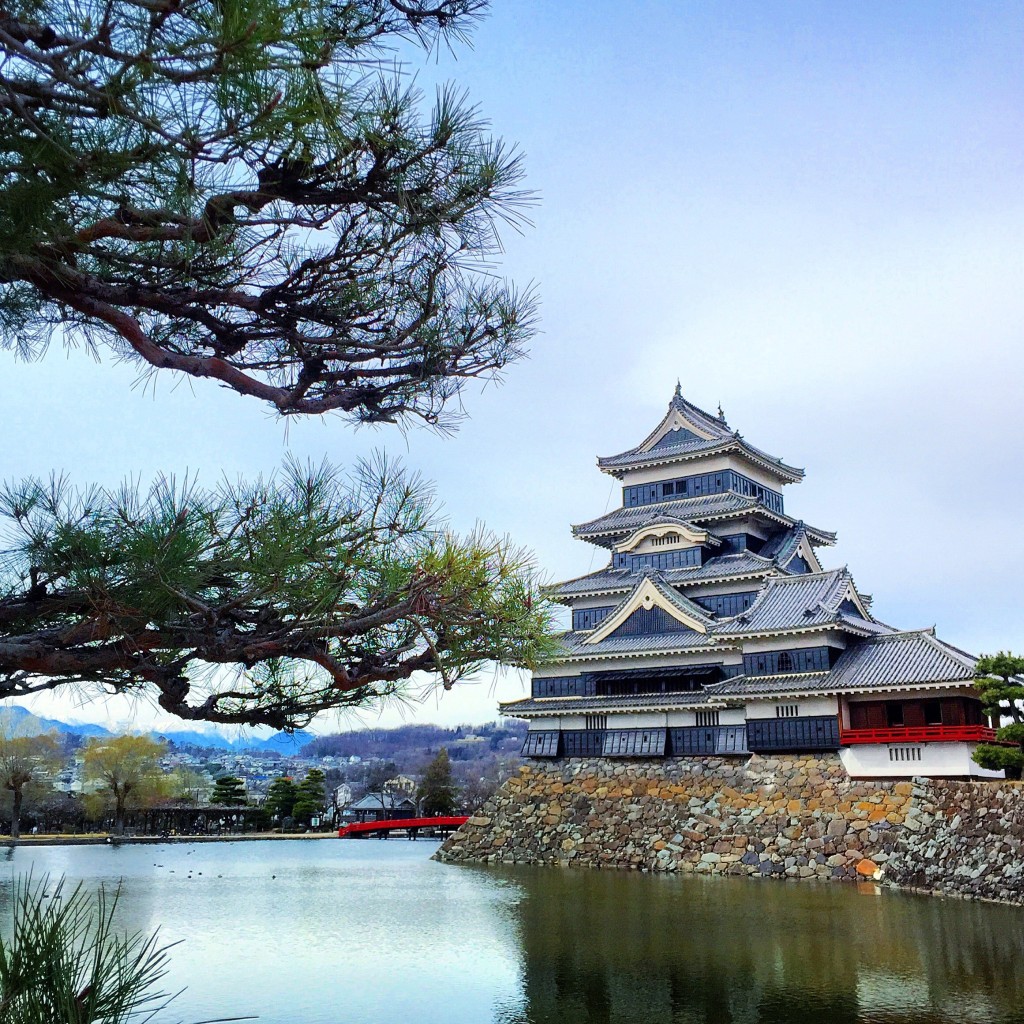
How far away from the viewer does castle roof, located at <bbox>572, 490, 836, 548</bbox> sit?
29.6 m

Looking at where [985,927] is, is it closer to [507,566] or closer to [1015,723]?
[1015,723]

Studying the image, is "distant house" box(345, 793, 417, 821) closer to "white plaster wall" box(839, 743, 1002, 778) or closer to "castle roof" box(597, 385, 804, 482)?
"castle roof" box(597, 385, 804, 482)

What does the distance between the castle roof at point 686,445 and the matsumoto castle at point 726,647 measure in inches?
2.2

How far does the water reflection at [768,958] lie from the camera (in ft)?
31.4


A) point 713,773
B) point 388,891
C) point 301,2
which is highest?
point 301,2

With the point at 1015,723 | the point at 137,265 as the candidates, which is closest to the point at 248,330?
the point at 137,265

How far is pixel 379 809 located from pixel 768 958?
166ft

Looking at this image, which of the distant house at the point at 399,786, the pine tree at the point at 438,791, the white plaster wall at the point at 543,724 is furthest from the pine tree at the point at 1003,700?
the distant house at the point at 399,786

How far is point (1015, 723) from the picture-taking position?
20047 millimetres

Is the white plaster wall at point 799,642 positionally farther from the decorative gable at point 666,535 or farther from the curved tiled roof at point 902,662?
the decorative gable at point 666,535

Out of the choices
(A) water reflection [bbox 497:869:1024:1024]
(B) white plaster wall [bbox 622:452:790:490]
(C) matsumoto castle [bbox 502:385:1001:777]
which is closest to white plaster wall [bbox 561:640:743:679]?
(C) matsumoto castle [bbox 502:385:1001:777]

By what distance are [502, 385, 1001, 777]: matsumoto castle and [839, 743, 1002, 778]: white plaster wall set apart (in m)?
0.03

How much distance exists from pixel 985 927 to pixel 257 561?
13.9 m

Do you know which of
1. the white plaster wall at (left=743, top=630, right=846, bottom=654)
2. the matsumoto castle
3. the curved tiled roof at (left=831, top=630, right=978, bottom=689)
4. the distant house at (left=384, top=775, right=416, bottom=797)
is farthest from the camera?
the distant house at (left=384, top=775, right=416, bottom=797)
